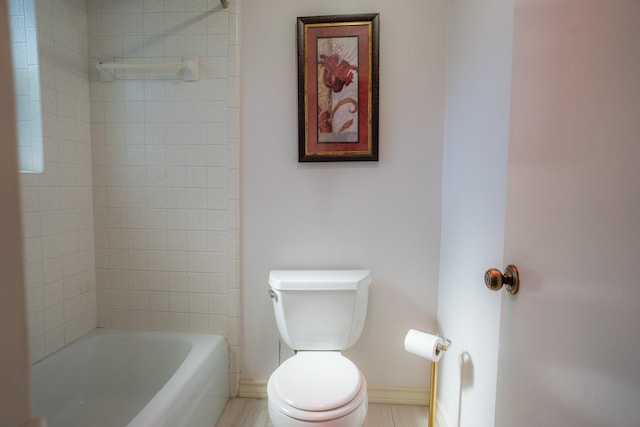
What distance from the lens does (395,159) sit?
1.65 m

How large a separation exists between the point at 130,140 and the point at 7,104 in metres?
1.68

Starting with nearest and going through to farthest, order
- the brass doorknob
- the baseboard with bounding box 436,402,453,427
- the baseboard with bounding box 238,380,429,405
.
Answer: the brass doorknob → the baseboard with bounding box 436,402,453,427 → the baseboard with bounding box 238,380,429,405

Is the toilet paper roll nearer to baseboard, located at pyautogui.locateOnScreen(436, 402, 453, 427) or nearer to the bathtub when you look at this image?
baseboard, located at pyautogui.locateOnScreen(436, 402, 453, 427)

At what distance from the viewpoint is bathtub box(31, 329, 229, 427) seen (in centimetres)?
138

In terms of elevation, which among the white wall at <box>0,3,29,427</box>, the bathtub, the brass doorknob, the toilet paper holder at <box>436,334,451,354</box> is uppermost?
the white wall at <box>0,3,29,427</box>

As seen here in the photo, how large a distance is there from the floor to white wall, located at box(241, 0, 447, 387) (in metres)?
0.13

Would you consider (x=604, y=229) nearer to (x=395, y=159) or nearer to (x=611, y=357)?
(x=611, y=357)

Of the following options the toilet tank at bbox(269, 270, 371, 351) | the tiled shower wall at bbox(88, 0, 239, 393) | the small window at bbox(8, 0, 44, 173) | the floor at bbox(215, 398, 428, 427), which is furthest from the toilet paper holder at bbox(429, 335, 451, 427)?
the small window at bbox(8, 0, 44, 173)

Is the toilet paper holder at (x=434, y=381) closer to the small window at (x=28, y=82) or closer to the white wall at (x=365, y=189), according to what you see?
the white wall at (x=365, y=189)

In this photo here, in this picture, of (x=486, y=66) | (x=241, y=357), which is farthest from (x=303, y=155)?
(x=241, y=357)

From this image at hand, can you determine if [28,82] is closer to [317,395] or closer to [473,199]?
[317,395]

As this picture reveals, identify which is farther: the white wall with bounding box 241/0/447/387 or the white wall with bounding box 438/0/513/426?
Answer: the white wall with bounding box 241/0/447/387

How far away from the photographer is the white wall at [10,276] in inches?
9.2

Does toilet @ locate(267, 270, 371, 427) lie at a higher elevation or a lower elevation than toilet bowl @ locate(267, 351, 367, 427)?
higher
